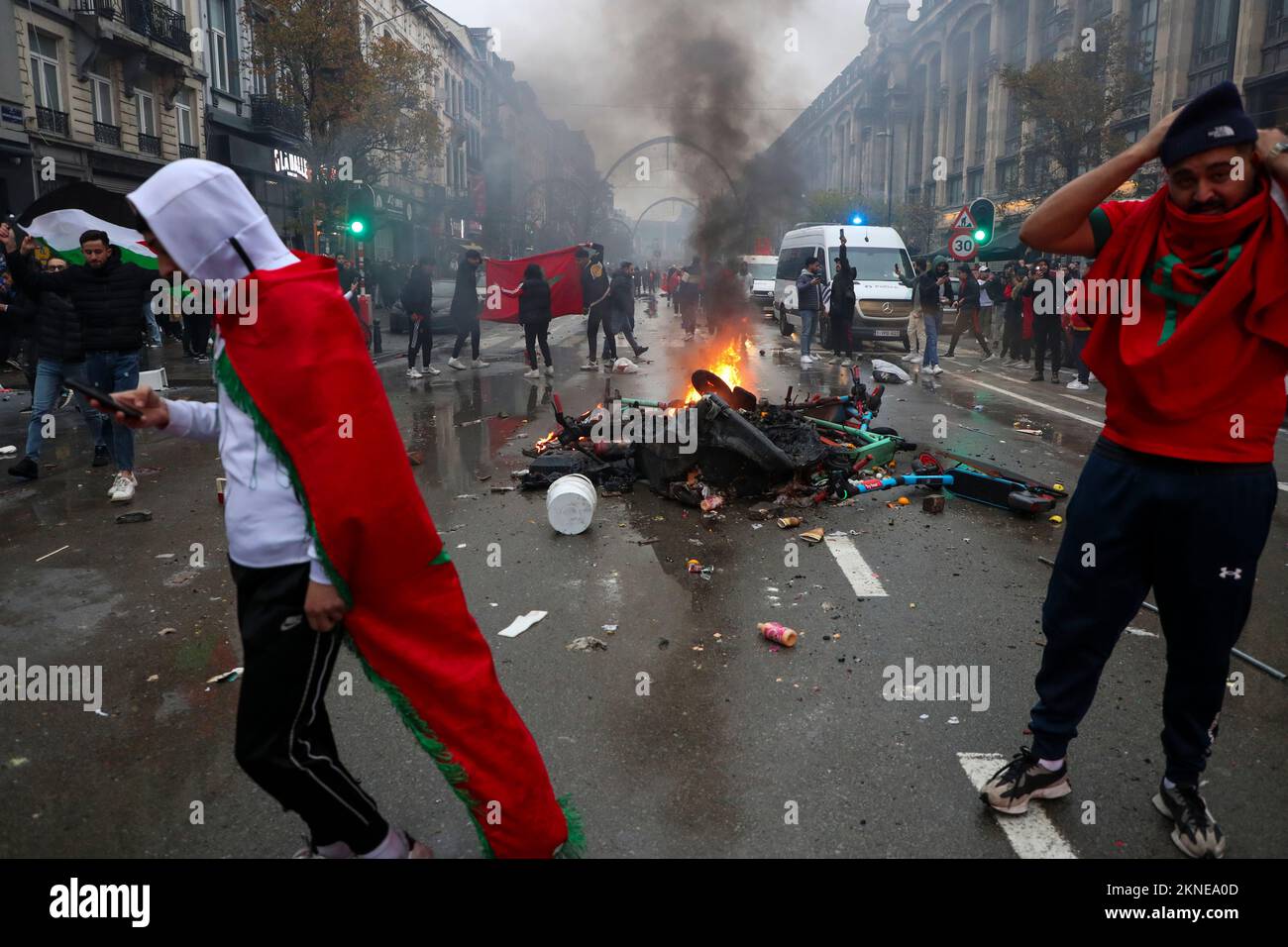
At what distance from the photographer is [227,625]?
4.80 metres

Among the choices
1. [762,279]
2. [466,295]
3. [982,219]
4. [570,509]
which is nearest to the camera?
[570,509]

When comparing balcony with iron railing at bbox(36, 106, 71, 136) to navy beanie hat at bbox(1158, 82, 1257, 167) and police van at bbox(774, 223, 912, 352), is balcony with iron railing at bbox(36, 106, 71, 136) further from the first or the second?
navy beanie hat at bbox(1158, 82, 1257, 167)

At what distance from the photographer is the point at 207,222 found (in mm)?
2230

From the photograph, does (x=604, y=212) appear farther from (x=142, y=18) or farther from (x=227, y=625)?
(x=227, y=625)

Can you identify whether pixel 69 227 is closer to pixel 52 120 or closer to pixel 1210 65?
pixel 52 120

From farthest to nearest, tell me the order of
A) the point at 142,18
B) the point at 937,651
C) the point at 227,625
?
the point at 142,18 → the point at 227,625 → the point at 937,651

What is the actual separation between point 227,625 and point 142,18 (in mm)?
27917

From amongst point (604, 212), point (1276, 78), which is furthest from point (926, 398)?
point (604, 212)

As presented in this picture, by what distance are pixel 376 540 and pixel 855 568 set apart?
158 inches

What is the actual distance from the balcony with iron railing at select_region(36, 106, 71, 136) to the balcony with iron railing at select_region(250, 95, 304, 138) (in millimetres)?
9311

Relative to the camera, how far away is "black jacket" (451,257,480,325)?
16.1 metres

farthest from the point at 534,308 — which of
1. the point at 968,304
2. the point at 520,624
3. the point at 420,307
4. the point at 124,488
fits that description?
the point at 520,624

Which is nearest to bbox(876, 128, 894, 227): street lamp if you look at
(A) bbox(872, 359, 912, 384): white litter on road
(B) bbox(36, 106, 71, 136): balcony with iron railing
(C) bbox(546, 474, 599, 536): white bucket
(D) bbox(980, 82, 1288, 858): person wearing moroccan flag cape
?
(A) bbox(872, 359, 912, 384): white litter on road

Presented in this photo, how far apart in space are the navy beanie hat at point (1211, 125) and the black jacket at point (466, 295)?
1442 cm
